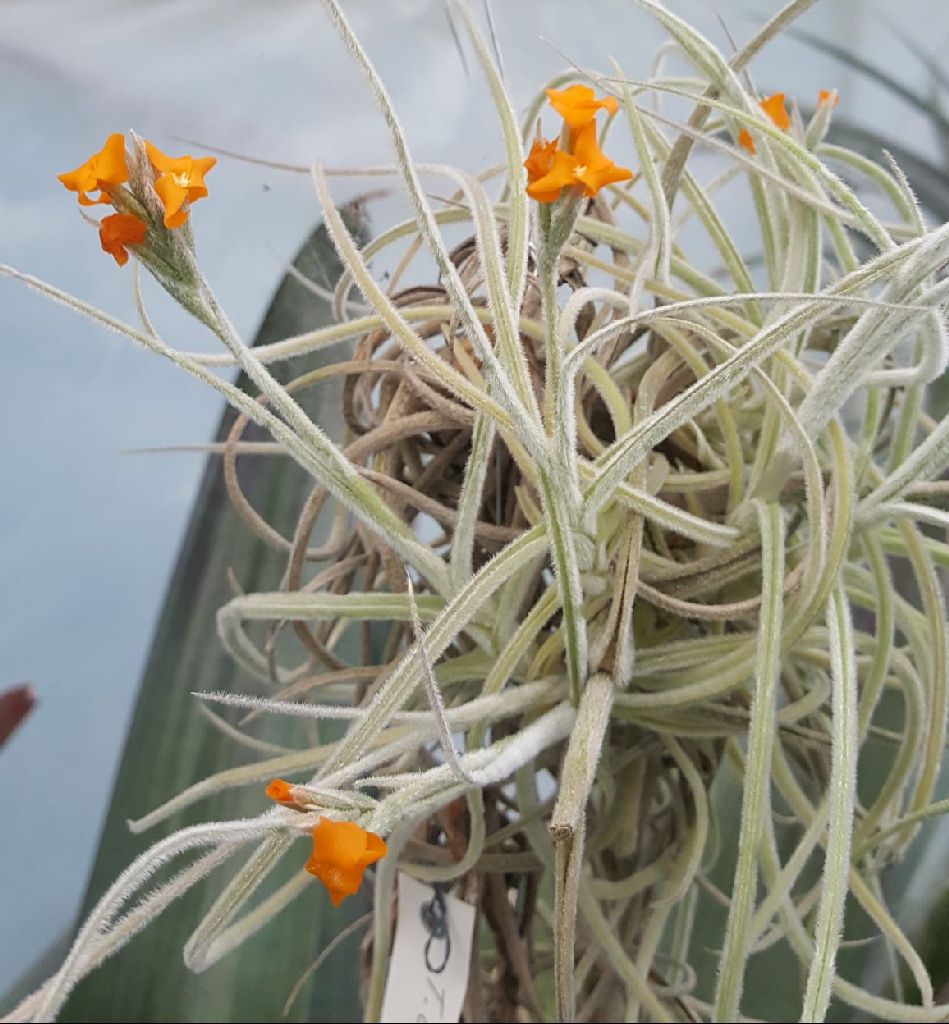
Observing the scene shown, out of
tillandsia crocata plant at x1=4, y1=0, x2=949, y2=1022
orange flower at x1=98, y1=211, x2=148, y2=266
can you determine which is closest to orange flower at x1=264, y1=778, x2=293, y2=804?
tillandsia crocata plant at x1=4, y1=0, x2=949, y2=1022

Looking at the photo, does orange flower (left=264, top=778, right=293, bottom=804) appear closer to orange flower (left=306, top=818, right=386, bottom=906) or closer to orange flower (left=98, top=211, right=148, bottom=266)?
orange flower (left=306, top=818, right=386, bottom=906)

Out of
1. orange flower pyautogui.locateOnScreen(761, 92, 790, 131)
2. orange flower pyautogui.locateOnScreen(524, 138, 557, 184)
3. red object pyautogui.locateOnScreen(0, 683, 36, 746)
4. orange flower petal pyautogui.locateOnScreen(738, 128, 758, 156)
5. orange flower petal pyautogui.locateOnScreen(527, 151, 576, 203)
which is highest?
orange flower pyautogui.locateOnScreen(761, 92, 790, 131)

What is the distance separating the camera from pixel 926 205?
572mm

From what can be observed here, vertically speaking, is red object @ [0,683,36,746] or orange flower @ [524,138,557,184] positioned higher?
orange flower @ [524,138,557,184]

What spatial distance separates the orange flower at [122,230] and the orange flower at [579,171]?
0.32ft

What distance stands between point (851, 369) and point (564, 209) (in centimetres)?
12

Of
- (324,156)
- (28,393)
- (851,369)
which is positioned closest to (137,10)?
(324,156)

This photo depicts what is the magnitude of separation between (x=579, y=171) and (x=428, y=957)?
353mm

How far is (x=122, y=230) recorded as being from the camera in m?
0.25

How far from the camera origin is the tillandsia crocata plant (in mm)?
272

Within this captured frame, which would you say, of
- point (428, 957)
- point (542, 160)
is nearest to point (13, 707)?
point (428, 957)

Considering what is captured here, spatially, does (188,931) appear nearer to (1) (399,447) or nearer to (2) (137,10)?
(1) (399,447)

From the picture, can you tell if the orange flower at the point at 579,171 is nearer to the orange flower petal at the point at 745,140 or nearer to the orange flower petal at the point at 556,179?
the orange flower petal at the point at 556,179

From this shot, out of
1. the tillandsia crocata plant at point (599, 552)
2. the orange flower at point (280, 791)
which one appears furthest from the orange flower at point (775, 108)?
the orange flower at point (280, 791)
